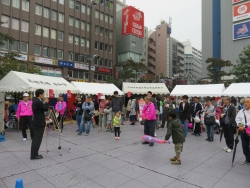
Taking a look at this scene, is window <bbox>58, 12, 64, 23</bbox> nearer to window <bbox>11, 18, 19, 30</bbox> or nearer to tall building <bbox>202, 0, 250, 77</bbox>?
window <bbox>11, 18, 19, 30</bbox>

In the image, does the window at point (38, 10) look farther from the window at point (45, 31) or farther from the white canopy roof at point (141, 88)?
A: the white canopy roof at point (141, 88)

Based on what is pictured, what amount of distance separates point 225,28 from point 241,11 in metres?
4.37

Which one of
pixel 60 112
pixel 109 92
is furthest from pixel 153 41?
pixel 60 112

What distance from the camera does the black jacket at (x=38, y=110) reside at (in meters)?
5.37

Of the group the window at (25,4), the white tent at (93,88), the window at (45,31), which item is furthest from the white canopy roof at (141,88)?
the window at (25,4)

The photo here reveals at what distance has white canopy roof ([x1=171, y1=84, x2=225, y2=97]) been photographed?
12.9 meters

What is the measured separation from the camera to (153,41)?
67875 millimetres

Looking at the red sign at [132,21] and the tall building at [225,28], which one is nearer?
the tall building at [225,28]

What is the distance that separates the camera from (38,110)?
17.9ft

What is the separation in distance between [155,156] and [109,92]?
10.2 metres

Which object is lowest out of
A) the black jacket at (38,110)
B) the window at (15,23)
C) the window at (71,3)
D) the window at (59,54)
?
the black jacket at (38,110)

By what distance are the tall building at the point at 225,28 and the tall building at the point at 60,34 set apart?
955 inches

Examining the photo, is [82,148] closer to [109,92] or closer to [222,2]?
[109,92]

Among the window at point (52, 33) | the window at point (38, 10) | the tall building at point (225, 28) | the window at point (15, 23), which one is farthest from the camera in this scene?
the tall building at point (225, 28)
